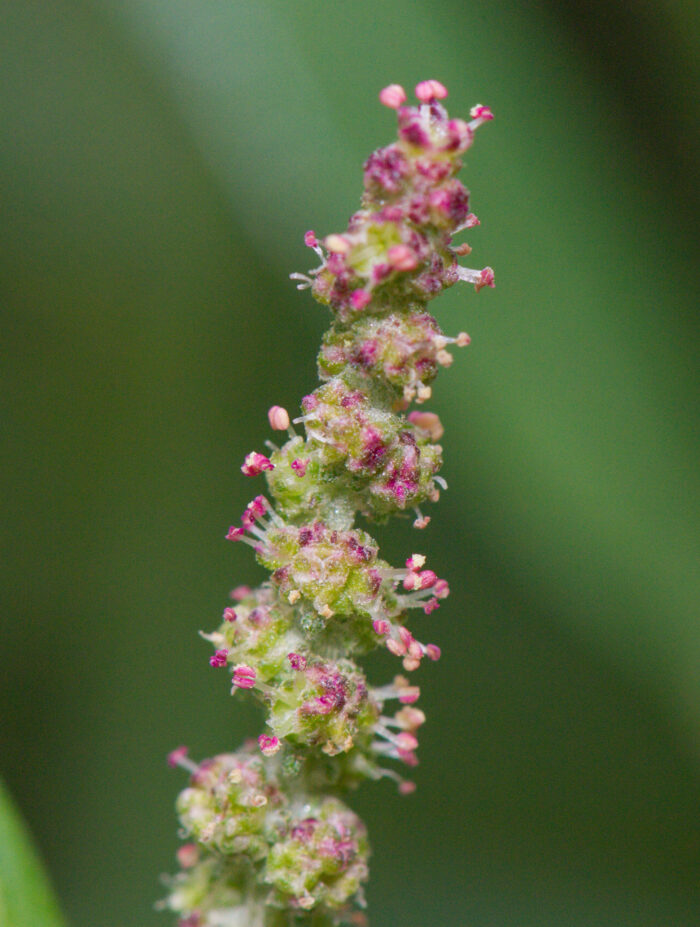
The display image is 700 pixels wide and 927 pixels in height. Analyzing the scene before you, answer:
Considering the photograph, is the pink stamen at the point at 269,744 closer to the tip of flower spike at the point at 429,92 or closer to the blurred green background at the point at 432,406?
the tip of flower spike at the point at 429,92

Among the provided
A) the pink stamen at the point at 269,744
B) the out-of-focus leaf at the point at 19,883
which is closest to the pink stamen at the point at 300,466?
the pink stamen at the point at 269,744

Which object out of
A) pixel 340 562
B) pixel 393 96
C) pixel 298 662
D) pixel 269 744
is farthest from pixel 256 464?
pixel 393 96

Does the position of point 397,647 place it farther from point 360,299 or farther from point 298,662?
point 360,299

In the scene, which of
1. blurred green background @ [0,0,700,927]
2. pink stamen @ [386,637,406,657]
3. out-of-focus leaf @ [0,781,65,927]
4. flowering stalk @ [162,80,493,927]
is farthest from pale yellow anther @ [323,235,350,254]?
blurred green background @ [0,0,700,927]

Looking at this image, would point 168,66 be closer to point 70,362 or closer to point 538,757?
point 70,362

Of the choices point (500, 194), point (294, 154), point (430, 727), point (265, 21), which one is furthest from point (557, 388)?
point (430, 727)

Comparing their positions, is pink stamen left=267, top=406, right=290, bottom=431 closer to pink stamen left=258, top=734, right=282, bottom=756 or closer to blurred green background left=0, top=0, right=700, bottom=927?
pink stamen left=258, top=734, right=282, bottom=756
